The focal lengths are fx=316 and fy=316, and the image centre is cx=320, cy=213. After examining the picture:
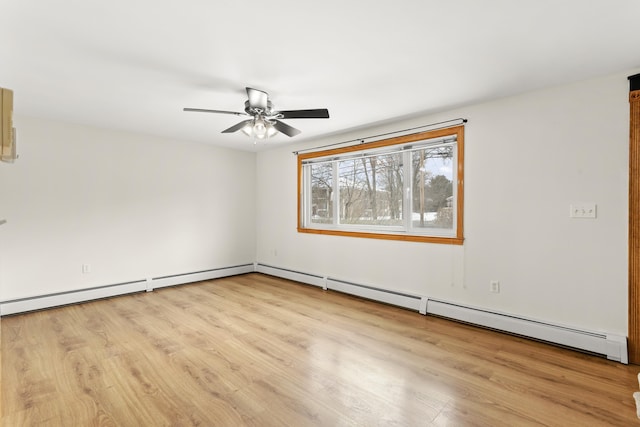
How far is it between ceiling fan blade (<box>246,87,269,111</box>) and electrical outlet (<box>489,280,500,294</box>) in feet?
9.26

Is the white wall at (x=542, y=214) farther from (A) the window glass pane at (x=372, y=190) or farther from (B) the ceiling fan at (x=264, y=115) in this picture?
(B) the ceiling fan at (x=264, y=115)

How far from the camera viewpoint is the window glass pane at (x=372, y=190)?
13.5 ft

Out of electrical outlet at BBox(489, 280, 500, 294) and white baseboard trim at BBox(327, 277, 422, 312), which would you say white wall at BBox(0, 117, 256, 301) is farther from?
electrical outlet at BBox(489, 280, 500, 294)

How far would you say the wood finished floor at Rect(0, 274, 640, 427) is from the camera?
1852mm

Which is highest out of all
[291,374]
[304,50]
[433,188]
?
[304,50]

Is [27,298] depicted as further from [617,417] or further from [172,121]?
[617,417]

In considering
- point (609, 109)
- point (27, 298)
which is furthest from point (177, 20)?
point (27, 298)

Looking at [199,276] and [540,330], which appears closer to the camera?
[540,330]

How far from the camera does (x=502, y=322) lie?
3.09 m

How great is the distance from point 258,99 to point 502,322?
10.4 feet

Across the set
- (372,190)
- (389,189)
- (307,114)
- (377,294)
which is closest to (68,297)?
(307,114)

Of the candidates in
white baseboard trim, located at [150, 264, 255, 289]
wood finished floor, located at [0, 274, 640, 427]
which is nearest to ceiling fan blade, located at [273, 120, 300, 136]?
wood finished floor, located at [0, 274, 640, 427]

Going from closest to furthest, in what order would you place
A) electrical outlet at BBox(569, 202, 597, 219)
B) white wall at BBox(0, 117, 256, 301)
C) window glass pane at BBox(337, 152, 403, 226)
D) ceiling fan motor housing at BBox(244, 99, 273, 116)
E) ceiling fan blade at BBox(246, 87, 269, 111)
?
electrical outlet at BBox(569, 202, 597, 219), ceiling fan blade at BBox(246, 87, 269, 111), ceiling fan motor housing at BBox(244, 99, 273, 116), white wall at BBox(0, 117, 256, 301), window glass pane at BBox(337, 152, 403, 226)

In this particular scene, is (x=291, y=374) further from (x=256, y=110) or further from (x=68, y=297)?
(x=68, y=297)
